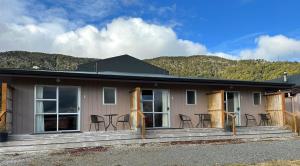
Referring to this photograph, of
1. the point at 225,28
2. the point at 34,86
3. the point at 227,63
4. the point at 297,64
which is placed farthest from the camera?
the point at 227,63

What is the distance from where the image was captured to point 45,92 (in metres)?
14.5

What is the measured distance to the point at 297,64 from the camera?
125 ft

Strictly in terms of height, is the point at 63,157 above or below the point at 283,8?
below

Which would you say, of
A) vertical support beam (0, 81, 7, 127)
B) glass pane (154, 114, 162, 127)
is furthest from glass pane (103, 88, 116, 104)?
vertical support beam (0, 81, 7, 127)

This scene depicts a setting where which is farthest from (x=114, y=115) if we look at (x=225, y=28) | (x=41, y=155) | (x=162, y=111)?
(x=225, y=28)

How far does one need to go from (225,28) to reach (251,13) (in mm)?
4744

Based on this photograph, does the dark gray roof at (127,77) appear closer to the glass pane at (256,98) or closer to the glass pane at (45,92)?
the glass pane at (256,98)

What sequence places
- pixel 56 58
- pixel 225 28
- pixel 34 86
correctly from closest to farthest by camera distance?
pixel 34 86, pixel 225 28, pixel 56 58

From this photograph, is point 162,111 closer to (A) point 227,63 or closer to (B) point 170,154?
(B) point 170,154

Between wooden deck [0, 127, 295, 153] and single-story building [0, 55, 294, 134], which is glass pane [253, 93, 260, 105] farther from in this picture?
wooden deck [0, 127, 295, 153]

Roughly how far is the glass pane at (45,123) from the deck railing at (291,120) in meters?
11.4

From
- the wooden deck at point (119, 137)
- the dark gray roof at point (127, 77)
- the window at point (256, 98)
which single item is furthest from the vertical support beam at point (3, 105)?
the window at point (256, 98)

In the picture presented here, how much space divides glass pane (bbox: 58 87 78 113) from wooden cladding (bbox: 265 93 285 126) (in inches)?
409

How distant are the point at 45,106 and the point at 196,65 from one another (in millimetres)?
35076
